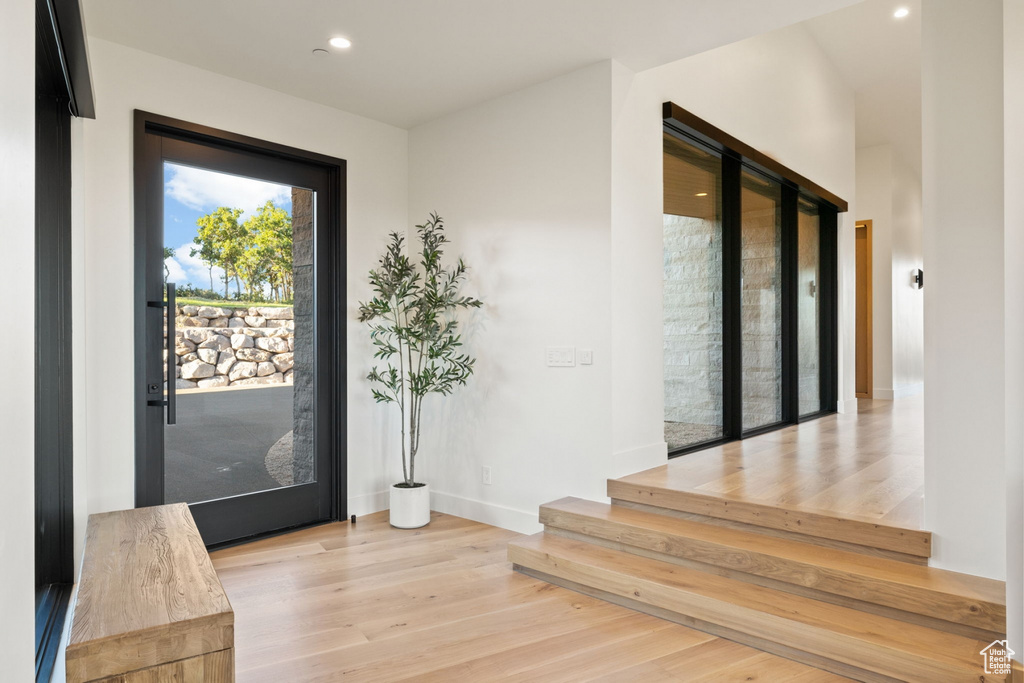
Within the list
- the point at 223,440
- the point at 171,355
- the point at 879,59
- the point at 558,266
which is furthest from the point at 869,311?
the point at 171,355

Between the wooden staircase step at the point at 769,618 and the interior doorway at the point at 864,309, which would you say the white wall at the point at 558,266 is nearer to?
the wooden staircase step at the point at 769,618

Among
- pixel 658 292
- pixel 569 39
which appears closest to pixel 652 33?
pixel 569 39

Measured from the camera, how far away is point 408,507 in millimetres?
3867

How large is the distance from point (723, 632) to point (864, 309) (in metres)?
7.32

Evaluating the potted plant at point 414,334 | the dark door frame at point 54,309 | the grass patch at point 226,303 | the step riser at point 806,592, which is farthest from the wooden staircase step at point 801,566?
the dark door frame at point 54,309

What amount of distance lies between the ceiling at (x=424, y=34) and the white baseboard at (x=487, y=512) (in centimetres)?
250

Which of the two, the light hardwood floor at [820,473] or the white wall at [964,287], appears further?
the light hardwood floor at [820,473]

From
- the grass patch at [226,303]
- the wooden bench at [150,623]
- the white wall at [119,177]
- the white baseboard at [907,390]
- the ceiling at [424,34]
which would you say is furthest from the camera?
the white baseboard at [907,390]

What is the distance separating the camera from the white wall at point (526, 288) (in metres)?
3.46

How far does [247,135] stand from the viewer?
364 centimetres

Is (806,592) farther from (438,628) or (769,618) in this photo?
(438,628)

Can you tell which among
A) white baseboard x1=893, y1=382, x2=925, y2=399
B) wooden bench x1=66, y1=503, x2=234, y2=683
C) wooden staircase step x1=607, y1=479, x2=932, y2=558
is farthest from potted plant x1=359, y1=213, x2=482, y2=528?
white baseboard x1=893, y1=382, x2=925, y2=399

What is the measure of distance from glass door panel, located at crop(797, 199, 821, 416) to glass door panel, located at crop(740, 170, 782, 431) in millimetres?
451

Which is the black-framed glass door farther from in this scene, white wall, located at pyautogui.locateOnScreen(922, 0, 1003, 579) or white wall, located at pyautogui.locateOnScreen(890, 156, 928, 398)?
white wall, located at pyautogui.locateOnScreen(890, 156, 928, 398)
